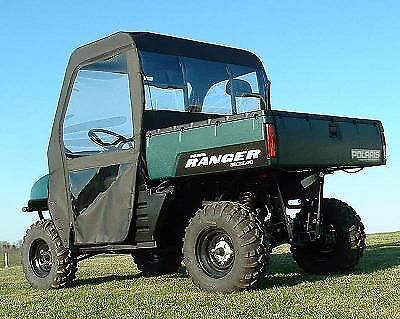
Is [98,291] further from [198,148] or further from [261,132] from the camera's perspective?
[261,132]

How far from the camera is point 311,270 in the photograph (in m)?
10.1

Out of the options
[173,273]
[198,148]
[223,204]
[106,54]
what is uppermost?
[106,54]

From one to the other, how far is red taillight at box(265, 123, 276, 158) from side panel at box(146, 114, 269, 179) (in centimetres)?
6

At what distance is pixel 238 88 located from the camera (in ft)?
34.8

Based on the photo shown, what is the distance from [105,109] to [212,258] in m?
2.58

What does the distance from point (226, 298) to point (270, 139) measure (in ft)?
5.43

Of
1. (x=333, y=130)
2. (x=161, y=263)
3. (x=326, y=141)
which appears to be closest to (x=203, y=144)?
(x=326, y=141)

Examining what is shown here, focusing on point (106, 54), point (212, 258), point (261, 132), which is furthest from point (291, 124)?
point (106, 54)

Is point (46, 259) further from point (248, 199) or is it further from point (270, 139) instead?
point (270, 139)

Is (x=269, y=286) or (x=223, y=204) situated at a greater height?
(x=223, y=204)

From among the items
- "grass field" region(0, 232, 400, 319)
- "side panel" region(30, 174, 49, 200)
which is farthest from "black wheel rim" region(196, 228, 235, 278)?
"side panel" region(30, 174, 49, 200)

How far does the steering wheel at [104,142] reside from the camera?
9.60 m

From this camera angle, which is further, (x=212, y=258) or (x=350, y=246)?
(x=350, y=246)

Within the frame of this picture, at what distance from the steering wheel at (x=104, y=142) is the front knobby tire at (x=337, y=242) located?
8.31ft
